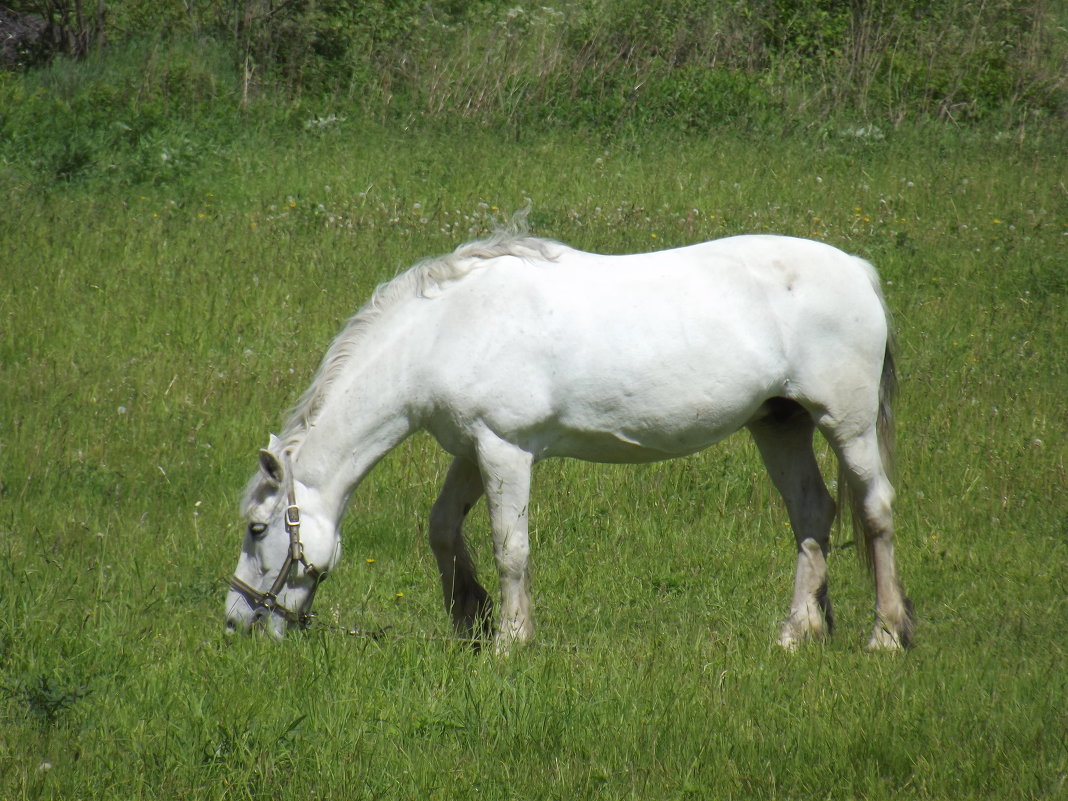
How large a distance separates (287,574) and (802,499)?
2384 millimetres

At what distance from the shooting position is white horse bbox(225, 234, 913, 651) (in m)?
4.68

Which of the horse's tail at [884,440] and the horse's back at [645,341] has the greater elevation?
the horse's back at [645,341]

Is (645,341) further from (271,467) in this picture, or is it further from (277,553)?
(277,553)

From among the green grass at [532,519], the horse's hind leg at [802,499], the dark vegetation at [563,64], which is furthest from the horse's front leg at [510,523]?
the dark vegetation at [563,64]

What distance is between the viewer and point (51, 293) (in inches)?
341

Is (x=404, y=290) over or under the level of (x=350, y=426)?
over

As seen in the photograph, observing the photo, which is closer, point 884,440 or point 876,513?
point 876,513

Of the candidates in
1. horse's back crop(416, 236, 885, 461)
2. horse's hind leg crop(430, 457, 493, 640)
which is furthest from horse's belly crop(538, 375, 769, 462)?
horse's hind leg crop(430, 457, 493, 640)

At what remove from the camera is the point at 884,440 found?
550 cm

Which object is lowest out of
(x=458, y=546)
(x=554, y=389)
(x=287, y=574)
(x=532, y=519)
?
(x=532, y=519)

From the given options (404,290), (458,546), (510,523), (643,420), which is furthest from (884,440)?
(404,290)

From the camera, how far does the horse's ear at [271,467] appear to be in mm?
4539

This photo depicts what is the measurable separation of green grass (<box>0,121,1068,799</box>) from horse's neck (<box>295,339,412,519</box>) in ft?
2.12

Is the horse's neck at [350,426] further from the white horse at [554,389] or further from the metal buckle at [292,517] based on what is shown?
the metal buckle at [292,517]
